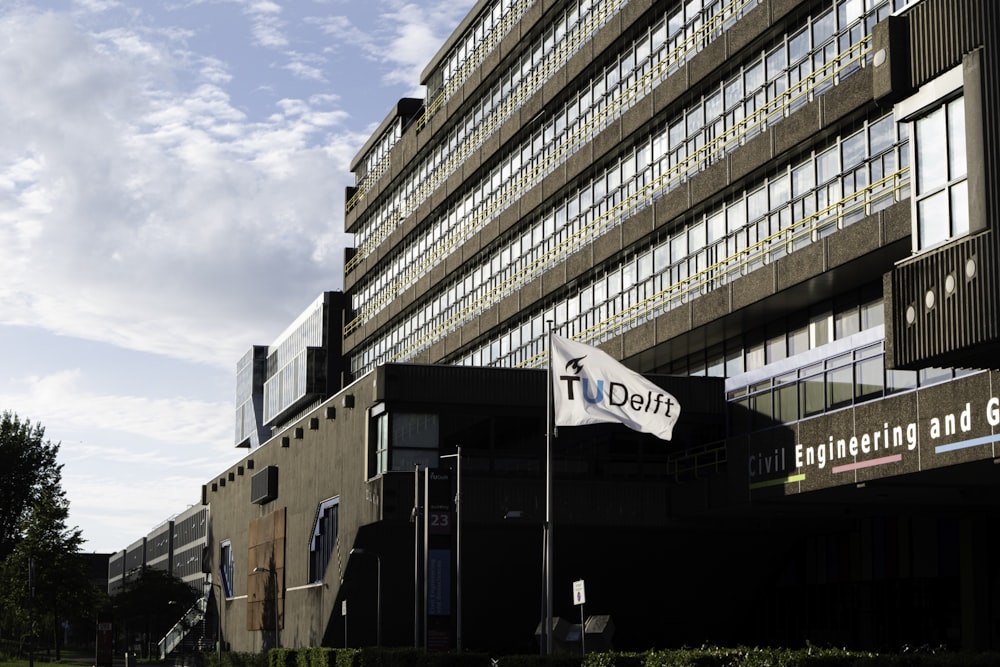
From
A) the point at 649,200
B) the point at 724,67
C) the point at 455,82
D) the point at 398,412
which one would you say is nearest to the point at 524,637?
the point at 398,412

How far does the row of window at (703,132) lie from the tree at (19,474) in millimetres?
41579

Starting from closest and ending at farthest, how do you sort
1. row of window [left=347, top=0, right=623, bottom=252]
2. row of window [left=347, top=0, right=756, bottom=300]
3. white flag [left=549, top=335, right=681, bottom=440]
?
white flag [left=549, top=335, right=681, bottom=440]
row of window [left=347, top=0, right=756, bottom=300]
row of window [left=347, top=0, right=623, bottom=252]

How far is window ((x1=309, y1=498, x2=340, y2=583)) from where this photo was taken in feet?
177

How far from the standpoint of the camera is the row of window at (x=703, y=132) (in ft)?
141

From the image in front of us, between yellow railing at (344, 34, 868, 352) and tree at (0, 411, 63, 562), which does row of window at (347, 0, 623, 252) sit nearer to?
yellow railing at (344, 34, 868, 352)

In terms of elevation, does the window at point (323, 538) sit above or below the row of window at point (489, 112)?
below

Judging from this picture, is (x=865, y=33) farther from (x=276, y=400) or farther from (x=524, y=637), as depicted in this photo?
(x=276, y=400)

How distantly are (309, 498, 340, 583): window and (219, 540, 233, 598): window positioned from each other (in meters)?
21.4

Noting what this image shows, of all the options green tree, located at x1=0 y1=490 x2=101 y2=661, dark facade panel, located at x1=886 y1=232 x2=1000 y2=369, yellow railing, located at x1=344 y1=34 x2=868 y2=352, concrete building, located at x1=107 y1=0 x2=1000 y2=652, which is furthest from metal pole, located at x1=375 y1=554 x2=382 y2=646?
green tree, located at x1=0 y1=490 x2=101 y2=661

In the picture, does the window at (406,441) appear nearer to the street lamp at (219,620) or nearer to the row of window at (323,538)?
the row of window at (323,538)

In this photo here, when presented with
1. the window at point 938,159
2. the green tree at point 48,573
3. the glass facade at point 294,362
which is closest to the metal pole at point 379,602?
the window at point 938,159

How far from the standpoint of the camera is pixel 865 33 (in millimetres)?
40469

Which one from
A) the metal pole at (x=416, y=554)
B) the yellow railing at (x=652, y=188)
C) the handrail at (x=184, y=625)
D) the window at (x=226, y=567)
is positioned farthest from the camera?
the handrail at (x=184, y=625)

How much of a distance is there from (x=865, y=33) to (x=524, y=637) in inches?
910
